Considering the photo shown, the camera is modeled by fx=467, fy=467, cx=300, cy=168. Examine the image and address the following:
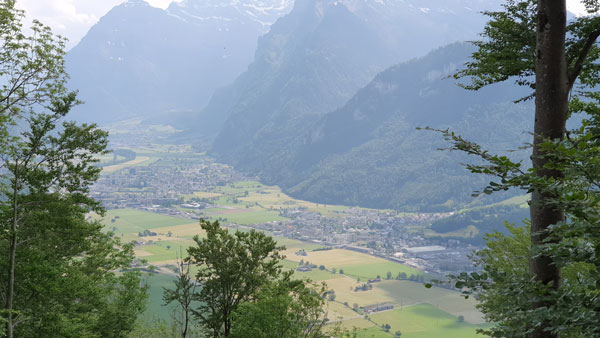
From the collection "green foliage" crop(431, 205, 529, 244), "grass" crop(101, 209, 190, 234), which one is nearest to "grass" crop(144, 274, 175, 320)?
"grass" crop(101, 209, 190, 234)

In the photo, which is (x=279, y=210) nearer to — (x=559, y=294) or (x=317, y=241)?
(x=317, y=241)

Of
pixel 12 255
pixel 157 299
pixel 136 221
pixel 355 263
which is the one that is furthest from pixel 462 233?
pixel 12 255

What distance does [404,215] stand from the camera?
155 metres

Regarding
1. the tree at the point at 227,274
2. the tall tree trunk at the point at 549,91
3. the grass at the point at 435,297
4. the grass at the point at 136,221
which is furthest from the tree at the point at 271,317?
the grass at the point at 136,221

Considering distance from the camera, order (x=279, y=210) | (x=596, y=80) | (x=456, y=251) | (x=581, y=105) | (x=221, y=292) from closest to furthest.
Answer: (x=581, y=105)
(x=596, y=80)
(x=221, y=292)
(x=456, y=251)
(x=279, y=210)

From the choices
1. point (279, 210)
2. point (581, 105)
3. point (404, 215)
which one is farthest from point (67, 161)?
point (404, 215)

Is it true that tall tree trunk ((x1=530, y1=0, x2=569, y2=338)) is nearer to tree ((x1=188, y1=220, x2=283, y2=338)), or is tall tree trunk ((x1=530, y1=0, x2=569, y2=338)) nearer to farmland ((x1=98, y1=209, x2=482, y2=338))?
tree ((x1=188, y1=220, x2=283, y2=338))

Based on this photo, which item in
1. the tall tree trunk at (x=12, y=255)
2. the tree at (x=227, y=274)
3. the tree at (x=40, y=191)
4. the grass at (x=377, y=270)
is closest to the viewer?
the tall tree trunk at (x=12, y=255)

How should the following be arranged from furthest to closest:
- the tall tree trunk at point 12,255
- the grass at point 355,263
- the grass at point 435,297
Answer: the grass at point 355,263, the grass at point 435,297, the tall tree trunk at point 12,255

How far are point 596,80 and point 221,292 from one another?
13.9m

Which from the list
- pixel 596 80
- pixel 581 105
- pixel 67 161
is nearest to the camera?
pixel 581 105

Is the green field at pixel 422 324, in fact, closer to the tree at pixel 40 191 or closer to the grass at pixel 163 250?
the grass at pixel 163 250

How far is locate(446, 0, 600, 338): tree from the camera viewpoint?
4316 mm

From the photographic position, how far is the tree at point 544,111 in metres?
4.32
